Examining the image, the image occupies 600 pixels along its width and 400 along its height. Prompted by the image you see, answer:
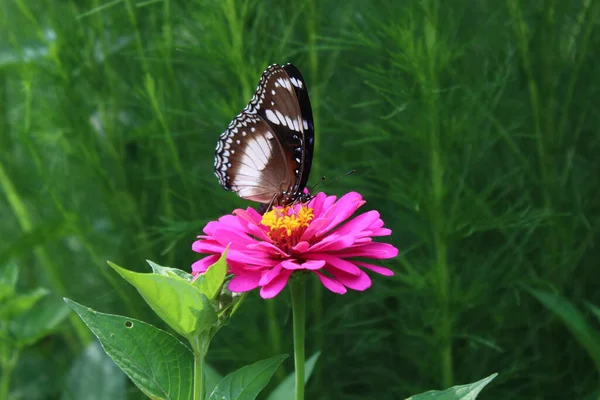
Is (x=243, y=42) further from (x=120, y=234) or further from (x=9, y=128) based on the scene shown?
(x=9, y=128)

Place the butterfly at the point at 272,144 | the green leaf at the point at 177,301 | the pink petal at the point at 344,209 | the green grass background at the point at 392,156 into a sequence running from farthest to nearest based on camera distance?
the green grass background at the point at 392,156, the butterfly at the point at 272,144, the pink petal at the point at 344,209, the green leaf at the point at 177,301

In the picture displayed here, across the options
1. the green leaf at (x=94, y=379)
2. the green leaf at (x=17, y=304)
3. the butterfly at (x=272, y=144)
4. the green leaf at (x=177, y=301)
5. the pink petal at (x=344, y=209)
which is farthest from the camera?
the green leaf at (x=94, y=379)

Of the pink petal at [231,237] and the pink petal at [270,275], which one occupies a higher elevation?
the pink petal at [231,237]

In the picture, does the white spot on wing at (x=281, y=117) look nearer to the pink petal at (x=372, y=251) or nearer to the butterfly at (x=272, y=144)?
the butterfly at (x=272, y=144)

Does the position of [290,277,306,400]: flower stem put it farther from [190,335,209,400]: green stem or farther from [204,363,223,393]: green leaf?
[204,363,223,393]: green leaf

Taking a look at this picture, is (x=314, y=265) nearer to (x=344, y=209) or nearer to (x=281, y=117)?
(x=344, y=209)

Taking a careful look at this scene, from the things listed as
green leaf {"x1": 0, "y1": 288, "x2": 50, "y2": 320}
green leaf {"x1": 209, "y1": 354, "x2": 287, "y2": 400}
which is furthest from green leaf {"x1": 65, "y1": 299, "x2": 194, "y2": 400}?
green leaf {"x1": 0, "y1": 288, "x2": 50, "y2": 320}

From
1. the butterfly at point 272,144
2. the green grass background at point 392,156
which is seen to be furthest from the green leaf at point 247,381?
the green grass background at point 392,156

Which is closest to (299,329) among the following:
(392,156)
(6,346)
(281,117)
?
(281,117)
